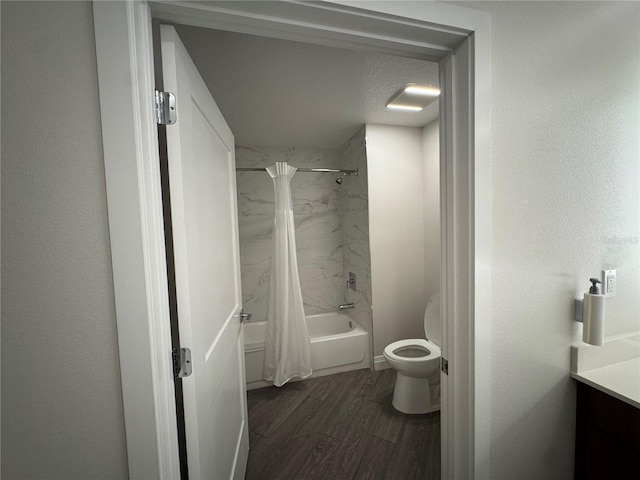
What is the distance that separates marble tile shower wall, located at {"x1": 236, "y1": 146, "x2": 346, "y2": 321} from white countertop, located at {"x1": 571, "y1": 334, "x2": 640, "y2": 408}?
240 centimetres

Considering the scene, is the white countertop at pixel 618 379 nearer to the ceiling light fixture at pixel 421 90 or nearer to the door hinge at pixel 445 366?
the door hinge at pixel 445 366

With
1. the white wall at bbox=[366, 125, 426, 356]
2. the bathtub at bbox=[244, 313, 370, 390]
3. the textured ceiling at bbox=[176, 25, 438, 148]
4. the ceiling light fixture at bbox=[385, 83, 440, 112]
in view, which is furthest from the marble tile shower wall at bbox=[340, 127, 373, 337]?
the ceiling light fixture at bbox=[385, 83, 440, 112]

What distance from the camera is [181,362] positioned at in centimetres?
79

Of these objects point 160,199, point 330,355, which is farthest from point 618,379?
point 330,355

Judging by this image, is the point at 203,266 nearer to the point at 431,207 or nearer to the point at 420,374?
the point at 420,374

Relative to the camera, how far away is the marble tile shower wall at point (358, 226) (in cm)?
266

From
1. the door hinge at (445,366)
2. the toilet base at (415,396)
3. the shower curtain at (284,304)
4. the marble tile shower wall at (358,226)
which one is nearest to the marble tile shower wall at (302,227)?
the marble tile shower wall at (358,226)

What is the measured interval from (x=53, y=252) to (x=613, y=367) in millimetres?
1901

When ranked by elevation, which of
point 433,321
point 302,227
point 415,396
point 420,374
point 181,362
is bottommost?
point 415,396

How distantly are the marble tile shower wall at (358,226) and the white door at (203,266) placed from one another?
154 cm

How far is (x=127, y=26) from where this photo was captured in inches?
23.9

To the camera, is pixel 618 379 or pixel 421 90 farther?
pixel 421 90

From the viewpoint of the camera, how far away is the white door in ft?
2.59

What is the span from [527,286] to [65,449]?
1.40 meters
